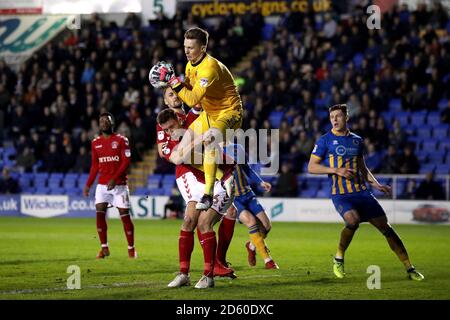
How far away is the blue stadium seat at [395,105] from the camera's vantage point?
27305 millimetres

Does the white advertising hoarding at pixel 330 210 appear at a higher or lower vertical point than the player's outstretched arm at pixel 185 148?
lower

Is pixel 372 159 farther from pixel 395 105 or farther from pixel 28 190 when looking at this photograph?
pixel 28 190

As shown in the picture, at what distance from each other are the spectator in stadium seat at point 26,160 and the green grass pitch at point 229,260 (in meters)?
7.11

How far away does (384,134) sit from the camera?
25.2 meters

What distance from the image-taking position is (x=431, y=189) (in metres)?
23.6

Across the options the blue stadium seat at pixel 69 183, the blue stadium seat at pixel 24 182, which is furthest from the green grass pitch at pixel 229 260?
the blue stadium seat at pixel 24 182

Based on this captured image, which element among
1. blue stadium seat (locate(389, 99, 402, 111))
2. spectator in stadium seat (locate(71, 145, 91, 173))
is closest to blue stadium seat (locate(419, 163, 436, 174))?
blue stadium seat (locate(389, 99, 402, 111))

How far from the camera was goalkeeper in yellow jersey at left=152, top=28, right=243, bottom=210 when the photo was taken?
392 inches

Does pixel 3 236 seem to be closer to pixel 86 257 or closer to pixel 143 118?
pixel 86 257

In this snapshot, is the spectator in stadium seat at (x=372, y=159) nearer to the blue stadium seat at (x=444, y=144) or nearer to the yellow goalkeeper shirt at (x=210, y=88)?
the blue stadium seat at (x=444, y=144)

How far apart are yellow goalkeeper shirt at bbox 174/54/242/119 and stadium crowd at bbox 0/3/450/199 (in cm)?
1490
